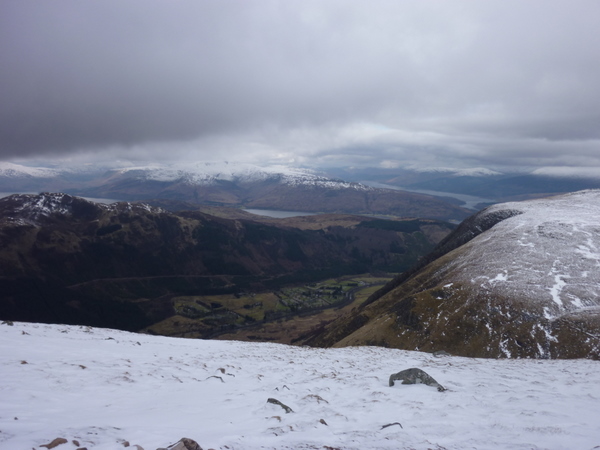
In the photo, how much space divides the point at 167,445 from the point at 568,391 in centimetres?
1882

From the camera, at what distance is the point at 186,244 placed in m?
Result: 191

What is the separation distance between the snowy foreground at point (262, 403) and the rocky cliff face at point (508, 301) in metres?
19.6

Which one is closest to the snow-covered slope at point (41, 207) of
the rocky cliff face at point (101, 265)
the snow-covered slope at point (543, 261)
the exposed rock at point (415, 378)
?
the rocky cliff face at point (101, 265)

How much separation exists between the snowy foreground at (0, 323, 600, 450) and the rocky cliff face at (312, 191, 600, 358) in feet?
64.2

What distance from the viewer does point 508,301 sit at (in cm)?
4381

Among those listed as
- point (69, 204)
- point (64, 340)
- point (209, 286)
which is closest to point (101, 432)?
point (64, 340)

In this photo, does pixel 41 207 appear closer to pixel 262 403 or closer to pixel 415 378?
pixel 262 403

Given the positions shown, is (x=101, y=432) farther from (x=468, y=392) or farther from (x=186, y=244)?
(x=186, y=244)

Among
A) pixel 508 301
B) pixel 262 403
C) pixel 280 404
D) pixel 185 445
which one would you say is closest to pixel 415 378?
pixel 280 404

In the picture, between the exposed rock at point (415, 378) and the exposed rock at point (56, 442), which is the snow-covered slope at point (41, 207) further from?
the exposed rock at point (415, 378)

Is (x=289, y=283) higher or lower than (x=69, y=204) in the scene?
lower

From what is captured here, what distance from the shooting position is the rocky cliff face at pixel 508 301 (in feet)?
123

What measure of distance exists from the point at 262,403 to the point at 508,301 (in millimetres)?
43750

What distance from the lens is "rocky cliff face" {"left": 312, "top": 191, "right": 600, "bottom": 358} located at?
3747 centimetres
